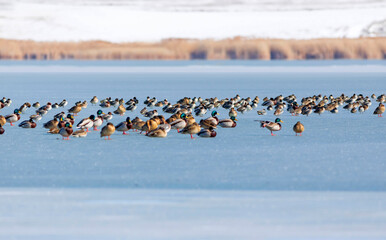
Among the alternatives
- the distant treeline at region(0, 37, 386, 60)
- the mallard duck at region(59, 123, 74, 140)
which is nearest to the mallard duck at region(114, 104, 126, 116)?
the mallard duck at region(59, 123, 74, 140)

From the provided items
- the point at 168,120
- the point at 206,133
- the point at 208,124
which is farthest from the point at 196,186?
the point at 168,120

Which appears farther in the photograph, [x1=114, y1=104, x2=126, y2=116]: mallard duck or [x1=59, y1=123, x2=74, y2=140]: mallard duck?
[x1=114, y1=104, x2=126, y2=116]: mallard duck

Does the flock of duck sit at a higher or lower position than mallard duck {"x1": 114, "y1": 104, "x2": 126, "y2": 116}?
higher

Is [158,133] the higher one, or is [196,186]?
[196,186]

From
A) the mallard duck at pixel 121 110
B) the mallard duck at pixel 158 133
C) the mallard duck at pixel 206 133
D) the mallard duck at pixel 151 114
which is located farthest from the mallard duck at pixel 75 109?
the mallard duck at pixel 206 133

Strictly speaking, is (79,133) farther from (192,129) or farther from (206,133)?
(206,133)

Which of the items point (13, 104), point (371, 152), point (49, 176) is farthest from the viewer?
point (13, 104)

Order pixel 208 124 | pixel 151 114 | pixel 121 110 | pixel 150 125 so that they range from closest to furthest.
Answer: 1. pixel 150 125
2. pixel 208 124
3. pixel 151 114
4. pixel 121 110

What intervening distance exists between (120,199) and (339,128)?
470 inches

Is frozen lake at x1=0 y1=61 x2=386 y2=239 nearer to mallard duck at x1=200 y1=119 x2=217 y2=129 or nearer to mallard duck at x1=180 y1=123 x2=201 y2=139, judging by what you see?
mallard duck at x1=180 y1=123 x2=201 y2=139

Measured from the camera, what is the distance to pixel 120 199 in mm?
11445

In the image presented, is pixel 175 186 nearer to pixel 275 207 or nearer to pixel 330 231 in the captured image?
pixel 275 207

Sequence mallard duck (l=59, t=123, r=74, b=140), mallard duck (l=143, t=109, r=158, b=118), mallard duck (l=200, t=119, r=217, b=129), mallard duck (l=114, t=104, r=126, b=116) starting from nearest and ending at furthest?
mallard duck (l=59, t=123, r=74, b=140) → mallard duck (l=200, t=119, r=217, b=129) → mallard duck (l=143, t=109, r=158, b=118) → mallard duck (l=114, t=104, r=126, b=116)

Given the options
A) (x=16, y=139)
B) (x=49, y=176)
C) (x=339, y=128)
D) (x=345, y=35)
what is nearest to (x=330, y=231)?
(x=49, y=176)
